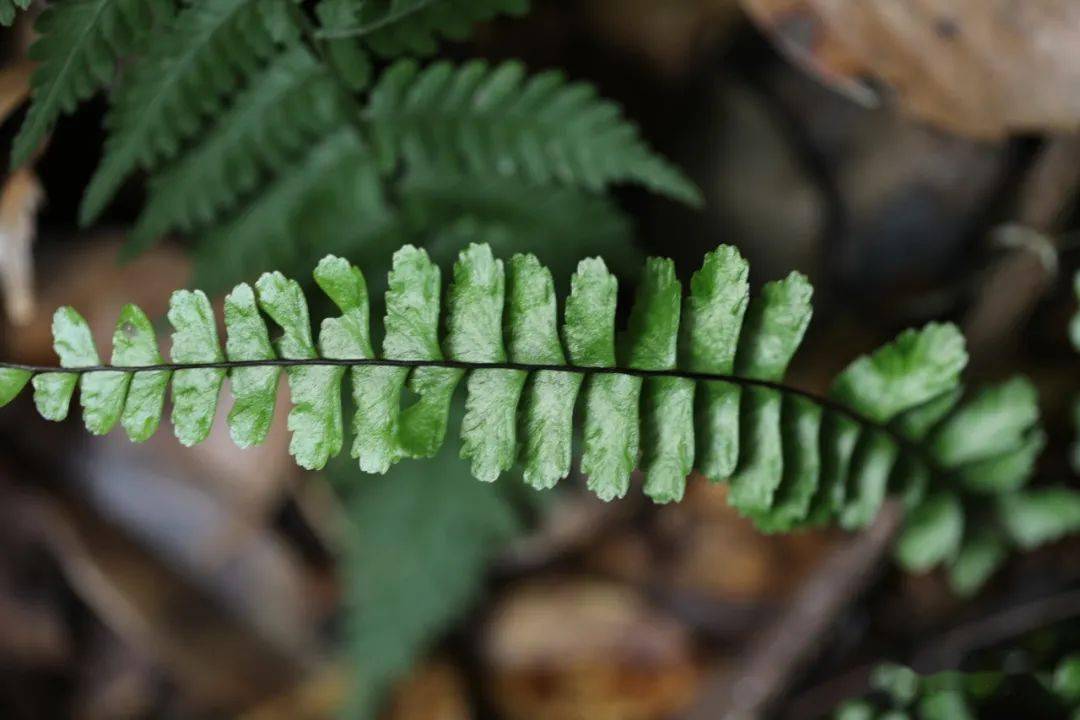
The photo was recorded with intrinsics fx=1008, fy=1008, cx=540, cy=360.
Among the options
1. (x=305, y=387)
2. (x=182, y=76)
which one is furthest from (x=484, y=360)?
(x=182, y=76)

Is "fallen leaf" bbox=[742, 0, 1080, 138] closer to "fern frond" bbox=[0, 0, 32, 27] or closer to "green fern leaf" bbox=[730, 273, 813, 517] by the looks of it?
"green fern leaf" bbox=[730, 273, 813, 517]

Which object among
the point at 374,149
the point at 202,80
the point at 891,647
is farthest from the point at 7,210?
the point at 891,647

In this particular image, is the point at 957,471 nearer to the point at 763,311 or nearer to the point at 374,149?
the point at 763,311

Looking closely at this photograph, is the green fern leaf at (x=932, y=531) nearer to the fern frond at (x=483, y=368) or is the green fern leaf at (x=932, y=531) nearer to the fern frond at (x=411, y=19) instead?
the fern frond at (x=483, y=368)

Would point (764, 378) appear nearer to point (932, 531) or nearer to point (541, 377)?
point (541, 377)

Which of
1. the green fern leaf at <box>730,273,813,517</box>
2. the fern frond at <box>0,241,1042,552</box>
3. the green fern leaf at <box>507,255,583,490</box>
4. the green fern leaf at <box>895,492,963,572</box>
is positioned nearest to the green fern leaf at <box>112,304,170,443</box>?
the fern frond at <box>0,241,1042,552</box>

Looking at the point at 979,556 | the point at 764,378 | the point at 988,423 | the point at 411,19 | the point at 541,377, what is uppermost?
the point at 411,19

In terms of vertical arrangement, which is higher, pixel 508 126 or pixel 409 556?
pixel 508 126
